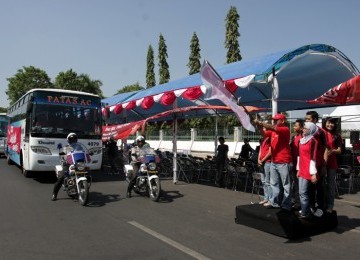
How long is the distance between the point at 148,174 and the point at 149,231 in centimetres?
320

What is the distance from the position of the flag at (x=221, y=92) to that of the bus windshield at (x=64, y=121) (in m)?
7.30

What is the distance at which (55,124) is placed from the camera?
12.6m

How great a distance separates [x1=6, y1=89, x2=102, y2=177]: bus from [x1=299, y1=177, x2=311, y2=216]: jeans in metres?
8.12

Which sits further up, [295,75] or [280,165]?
[295,75]

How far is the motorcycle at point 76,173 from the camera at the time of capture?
8945 millimetres

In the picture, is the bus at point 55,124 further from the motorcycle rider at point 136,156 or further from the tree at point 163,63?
the tree at point 163,63

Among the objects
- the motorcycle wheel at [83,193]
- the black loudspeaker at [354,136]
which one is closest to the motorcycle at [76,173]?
the motorcycle wheel at [83,193]

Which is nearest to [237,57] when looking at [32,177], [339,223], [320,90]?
[320,90]

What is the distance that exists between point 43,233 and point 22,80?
53242 mm

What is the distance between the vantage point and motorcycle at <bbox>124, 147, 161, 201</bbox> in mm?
9461

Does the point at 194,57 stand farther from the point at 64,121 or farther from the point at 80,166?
the point at 80,166

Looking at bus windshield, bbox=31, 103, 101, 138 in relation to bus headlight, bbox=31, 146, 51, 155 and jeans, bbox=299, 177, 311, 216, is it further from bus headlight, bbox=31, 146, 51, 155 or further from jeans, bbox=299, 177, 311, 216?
jeans, bbox=299, 177, 311, 216

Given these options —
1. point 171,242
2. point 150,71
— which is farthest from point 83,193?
point 150,71

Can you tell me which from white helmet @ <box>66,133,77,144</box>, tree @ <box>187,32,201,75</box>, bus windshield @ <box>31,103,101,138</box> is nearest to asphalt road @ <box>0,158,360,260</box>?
white helmet @ <box>66,133,77,144</box>
